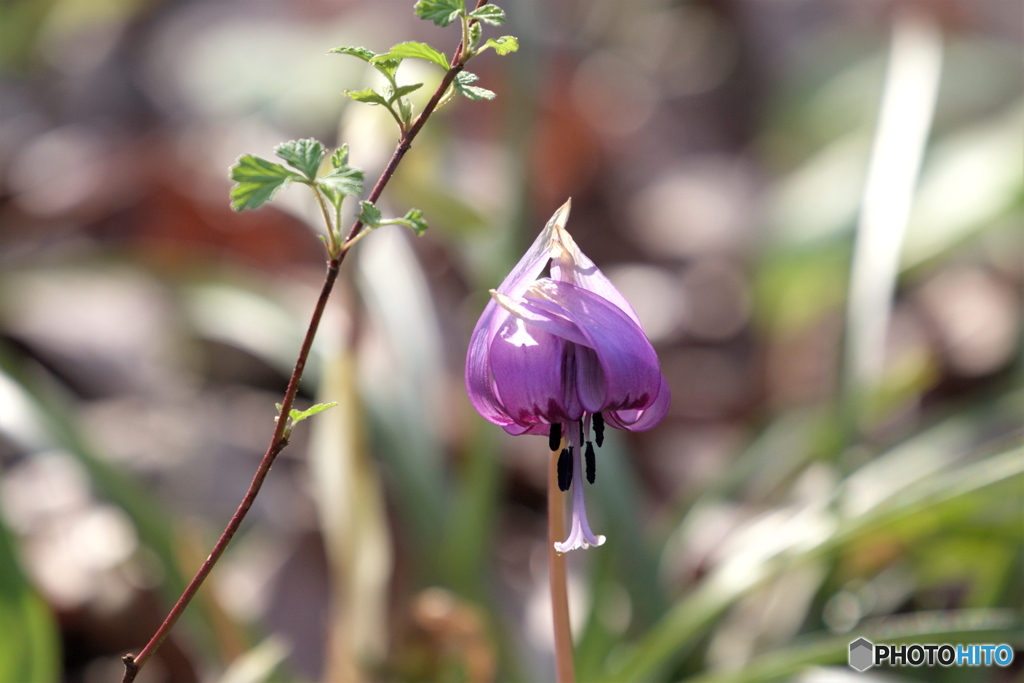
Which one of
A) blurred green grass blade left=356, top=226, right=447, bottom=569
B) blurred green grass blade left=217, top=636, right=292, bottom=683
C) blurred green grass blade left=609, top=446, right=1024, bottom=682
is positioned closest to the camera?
blurred green grass blade left=217, top=636, right=292, bottom=683

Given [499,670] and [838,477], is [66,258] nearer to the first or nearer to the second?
[499,670]

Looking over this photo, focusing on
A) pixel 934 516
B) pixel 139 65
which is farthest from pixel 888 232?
pixel 139 65

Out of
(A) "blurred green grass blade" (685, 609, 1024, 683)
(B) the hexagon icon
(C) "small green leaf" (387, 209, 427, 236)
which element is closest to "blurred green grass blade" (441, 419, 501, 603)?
(A) "blurred green grass blade" (685, 609, 1024, 683)

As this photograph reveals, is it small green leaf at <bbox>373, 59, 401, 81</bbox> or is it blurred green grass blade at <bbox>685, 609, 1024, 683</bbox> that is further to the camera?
blurred green grass blade at <bbox>685, 609, 1024, 683</bbox>

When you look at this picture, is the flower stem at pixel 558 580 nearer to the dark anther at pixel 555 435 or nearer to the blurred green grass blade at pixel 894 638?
the dark anther at pixel 555 435

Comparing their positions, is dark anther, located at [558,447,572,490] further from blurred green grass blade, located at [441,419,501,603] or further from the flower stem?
blurred green grass blade, located at [441,419,501,603]

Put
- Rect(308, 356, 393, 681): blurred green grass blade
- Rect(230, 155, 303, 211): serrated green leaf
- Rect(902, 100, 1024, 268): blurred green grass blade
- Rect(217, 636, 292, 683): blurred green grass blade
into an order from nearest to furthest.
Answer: Rect(230, 155, 303, 211): serrated green leaf < Rect(217, 636, 292, 683): blurred green grass blade < Rect(308, 356, 393, 681): blurred green grass blade < Rect(902, 100, 1024, 268): blurred green grass blade

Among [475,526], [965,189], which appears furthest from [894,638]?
[965,189]
